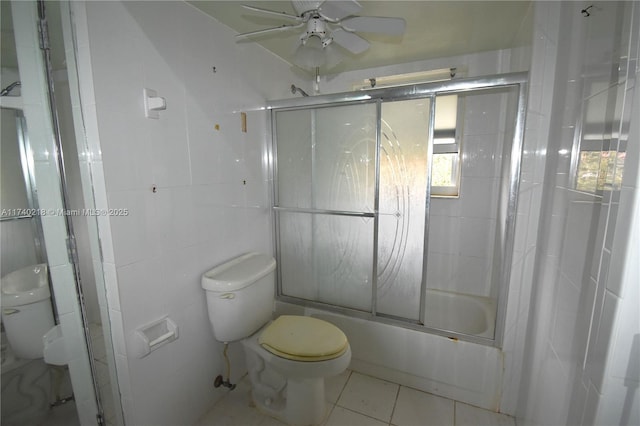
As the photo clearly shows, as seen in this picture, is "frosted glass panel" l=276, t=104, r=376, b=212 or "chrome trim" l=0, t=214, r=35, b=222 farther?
"frosted glass panel" l=276, t=104, r=376, b=212

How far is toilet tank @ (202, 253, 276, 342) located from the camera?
1.39 meters

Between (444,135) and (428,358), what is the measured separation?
1648 mm

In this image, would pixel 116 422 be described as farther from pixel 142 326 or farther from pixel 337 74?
pixel 337 74

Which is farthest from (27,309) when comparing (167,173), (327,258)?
(327,258)

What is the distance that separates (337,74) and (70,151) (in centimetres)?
201

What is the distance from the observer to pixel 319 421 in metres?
1.50

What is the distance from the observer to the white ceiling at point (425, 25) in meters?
1.39

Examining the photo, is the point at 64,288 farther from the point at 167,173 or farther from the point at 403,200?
the point at 403,200

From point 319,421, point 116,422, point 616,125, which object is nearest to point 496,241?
point 616,125

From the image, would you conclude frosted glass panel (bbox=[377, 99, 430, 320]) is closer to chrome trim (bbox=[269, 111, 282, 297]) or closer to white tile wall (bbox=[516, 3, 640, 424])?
white tile wall (bbox=[516, 3, 640, 424])

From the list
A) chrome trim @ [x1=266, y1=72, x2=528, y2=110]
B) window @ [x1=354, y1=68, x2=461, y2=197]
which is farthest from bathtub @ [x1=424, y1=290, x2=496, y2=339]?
chrome trim @ [x1=266, y1=72, x2=528, y2=110]

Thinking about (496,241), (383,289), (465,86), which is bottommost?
Answer: (383,289)

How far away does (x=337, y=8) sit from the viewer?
1.09 meters

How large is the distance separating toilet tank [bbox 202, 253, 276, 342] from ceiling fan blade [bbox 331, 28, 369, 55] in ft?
4.13
